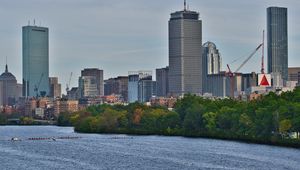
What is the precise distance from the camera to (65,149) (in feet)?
366

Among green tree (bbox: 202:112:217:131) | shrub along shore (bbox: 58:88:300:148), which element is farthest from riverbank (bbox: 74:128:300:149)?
green tree (bbox: 202:112:217:131)

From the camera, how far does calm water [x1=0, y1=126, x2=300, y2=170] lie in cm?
8470

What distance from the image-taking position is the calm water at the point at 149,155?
84.7 metres

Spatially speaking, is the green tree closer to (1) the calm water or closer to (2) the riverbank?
(2) the riverbank

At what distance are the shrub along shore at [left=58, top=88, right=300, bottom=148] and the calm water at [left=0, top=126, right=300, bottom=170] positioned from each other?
6.00m

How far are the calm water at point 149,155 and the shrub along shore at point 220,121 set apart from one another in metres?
6.00

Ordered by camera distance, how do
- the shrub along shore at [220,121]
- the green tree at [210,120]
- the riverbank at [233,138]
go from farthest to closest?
the green tree at [210,120]
the shrub along shore at [220,121]
the riverbank at [233,138]

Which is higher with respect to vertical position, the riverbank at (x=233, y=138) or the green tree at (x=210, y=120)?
the green tree at (x=210, y=120)

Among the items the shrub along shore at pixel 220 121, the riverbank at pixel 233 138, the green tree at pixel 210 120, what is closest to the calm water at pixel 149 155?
the riverbank at pixel 233 138

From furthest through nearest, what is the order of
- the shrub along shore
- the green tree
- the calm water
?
the green tree, the shrub along shore, the calm water

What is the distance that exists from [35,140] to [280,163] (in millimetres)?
63313

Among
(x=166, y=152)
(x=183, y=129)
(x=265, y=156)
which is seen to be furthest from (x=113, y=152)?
(x=183, y=129)

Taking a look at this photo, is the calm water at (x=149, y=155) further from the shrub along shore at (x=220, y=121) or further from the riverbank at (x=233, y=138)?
the shrub along shore at (x=220, y=121)

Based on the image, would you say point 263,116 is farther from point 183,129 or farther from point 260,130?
point 183,129
